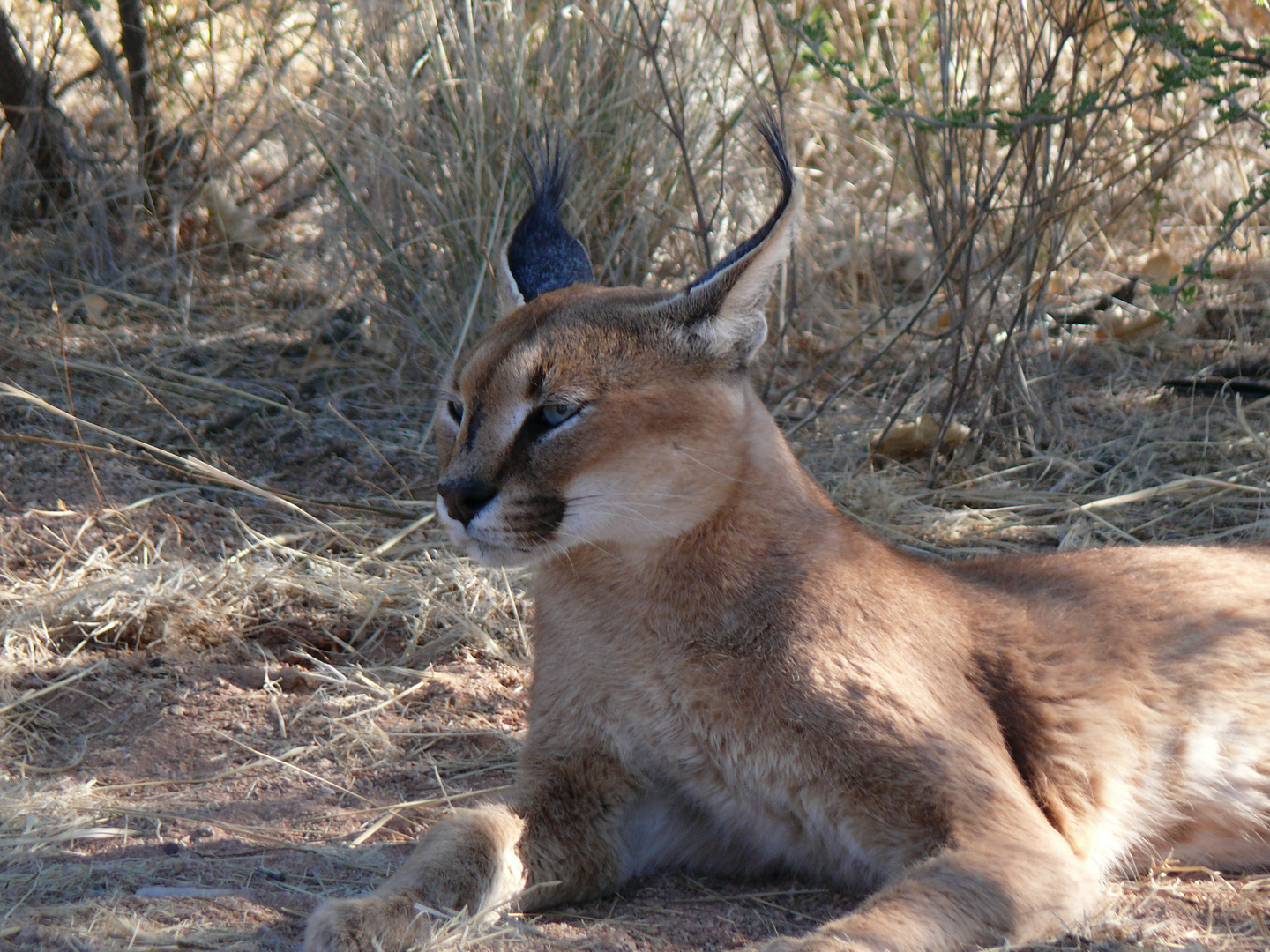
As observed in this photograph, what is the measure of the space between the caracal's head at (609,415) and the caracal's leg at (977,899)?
2.96ft

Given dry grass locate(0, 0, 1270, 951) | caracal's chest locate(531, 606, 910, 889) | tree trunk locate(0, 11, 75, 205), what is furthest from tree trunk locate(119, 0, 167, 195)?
A: caracal's chest locate(531, 606, 910, 889)

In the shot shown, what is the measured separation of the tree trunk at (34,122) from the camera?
6883mm

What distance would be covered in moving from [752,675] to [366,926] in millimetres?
929

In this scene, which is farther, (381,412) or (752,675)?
(381,412)

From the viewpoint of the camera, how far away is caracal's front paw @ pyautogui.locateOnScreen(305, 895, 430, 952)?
2.44 m

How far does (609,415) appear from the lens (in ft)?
9.50

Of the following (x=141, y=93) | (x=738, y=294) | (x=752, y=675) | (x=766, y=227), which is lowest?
(x=752, y=675)

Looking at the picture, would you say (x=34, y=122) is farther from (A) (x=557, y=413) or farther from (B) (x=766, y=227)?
(B) (x=766, y=227)

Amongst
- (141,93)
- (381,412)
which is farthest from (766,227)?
(141,93)

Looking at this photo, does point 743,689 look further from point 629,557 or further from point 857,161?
point 857,161

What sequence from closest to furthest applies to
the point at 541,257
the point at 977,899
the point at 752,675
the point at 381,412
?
the point at 977,899
the point at 752,675
the point at 541,257
the point at 381,412

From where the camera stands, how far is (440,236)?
566 cm

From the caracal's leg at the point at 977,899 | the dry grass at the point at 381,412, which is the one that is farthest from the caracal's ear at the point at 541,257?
the caracal's leg at the point at 977,899

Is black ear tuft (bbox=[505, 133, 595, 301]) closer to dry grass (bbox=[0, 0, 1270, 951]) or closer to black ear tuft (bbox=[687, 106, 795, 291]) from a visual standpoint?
black ear tuft (bbox=[687, 106, 795, 291])
